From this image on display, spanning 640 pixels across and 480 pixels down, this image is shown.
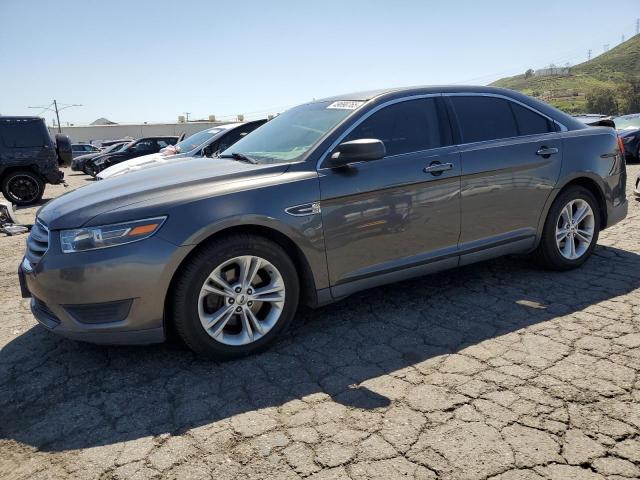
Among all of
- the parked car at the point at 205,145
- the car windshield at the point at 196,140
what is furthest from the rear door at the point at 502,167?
the car windshield at the point at 196,140

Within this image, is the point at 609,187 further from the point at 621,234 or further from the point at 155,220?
the point at 155,220

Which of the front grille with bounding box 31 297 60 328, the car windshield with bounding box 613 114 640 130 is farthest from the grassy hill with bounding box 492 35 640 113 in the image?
the front grille with bounding box 31 297 60 328

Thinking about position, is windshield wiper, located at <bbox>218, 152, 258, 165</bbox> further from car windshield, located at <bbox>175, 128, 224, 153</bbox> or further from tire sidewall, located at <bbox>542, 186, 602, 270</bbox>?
car windshield, located at <bbox>175, 128, 224, 153</bbox>

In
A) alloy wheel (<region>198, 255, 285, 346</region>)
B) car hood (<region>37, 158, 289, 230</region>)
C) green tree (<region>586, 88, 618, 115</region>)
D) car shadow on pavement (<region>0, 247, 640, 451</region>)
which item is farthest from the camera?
green tree (<region>586, 88, 618, 115</region>)

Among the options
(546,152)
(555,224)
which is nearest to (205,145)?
(546,152)

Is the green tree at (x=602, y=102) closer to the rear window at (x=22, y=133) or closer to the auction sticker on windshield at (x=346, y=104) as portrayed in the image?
the rear window at (x=22, y=133)

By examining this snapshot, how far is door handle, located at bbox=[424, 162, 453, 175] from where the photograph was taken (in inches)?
145

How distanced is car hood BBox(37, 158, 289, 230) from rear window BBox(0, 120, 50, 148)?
9148 millimetres

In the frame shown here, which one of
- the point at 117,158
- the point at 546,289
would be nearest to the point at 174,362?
the point at 546,289

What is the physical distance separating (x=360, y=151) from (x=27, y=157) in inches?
417

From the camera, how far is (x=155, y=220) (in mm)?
2885

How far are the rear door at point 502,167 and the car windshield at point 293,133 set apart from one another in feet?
3.32

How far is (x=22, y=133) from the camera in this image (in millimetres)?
11094

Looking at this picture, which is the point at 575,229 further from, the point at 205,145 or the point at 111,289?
the point at 205,145
